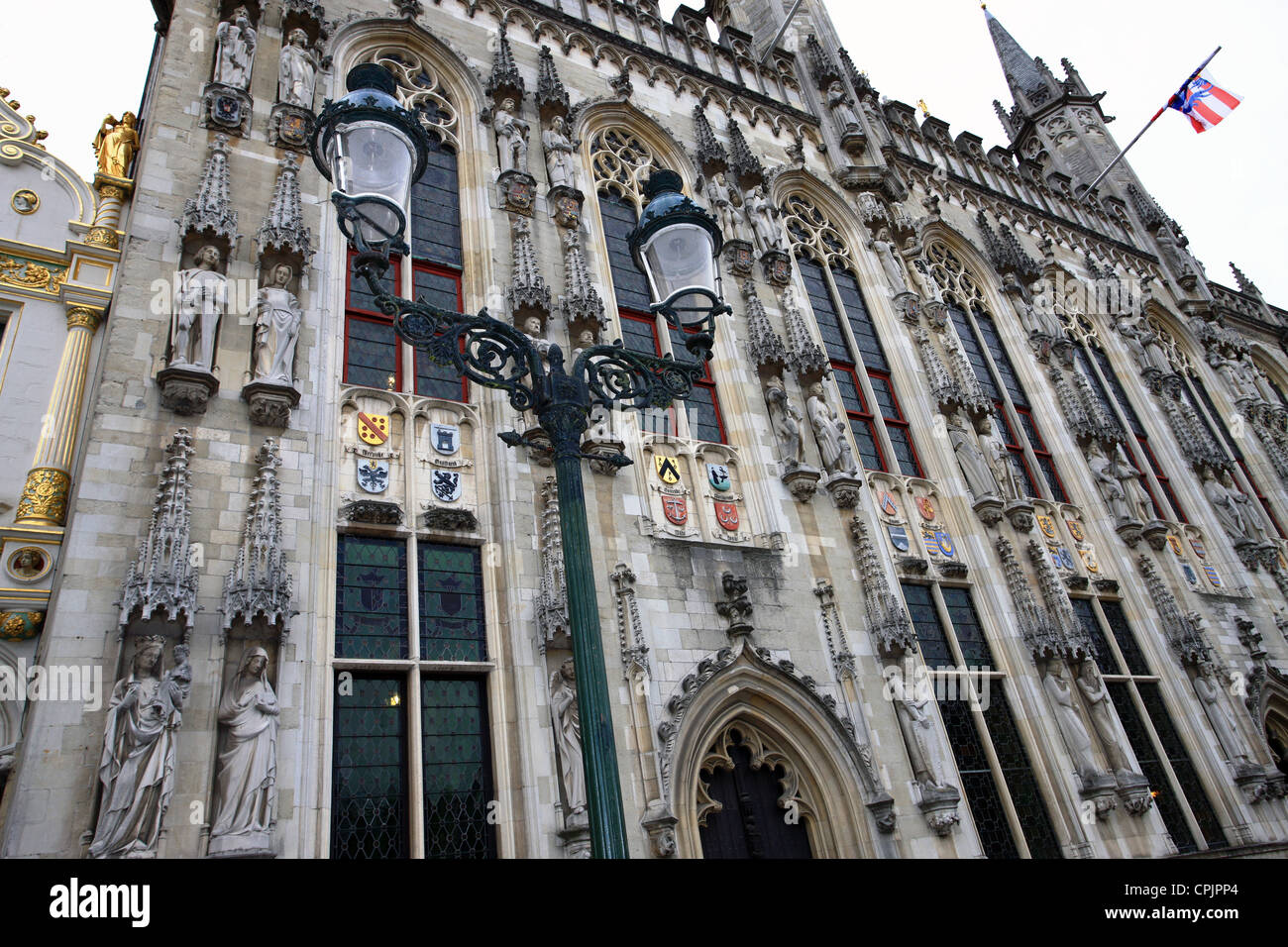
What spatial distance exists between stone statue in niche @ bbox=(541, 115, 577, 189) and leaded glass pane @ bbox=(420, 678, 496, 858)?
866 cm

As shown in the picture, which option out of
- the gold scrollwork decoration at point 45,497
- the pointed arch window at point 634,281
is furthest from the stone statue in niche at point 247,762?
the pointed arch window at point 634,281

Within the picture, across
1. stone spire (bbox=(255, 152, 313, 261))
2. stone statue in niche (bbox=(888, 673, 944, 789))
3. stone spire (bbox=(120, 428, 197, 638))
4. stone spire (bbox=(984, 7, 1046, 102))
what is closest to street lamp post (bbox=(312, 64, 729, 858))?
stone spire (bbox=(120, 428, 197, 638))

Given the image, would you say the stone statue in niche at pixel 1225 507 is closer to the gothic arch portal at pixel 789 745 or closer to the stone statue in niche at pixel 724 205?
the stone statue in niche at pixel 724 205

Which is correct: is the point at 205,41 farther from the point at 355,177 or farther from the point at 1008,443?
the point at 1008,443

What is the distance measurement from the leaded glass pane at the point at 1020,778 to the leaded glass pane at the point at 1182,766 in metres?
3.70

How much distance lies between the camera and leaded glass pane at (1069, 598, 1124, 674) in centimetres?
1562

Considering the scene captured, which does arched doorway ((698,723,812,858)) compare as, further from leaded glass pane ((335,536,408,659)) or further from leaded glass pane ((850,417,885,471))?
leaded glass pane ((850,417,885,471))

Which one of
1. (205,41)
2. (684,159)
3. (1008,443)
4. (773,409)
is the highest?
(684,159)

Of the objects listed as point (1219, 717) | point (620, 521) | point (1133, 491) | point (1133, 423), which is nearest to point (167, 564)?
point (620, 521)

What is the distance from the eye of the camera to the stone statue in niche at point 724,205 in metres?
→ 16.3

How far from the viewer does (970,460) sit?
15.9 metres

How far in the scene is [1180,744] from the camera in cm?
1534
